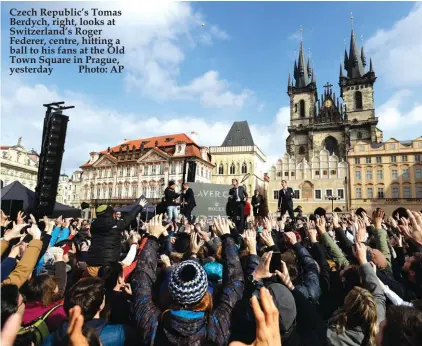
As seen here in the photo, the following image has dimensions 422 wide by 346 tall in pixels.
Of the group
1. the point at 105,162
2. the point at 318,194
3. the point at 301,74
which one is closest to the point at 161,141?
the point at 105,162

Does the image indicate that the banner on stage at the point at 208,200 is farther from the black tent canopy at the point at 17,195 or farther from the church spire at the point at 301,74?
the church spire at the point at 301,74

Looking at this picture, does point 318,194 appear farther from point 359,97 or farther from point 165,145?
point 165,145

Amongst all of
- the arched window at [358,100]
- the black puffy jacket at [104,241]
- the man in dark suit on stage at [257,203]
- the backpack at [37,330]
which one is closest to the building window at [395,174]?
the arched window at [358,100]

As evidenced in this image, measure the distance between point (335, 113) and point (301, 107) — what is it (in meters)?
7.65

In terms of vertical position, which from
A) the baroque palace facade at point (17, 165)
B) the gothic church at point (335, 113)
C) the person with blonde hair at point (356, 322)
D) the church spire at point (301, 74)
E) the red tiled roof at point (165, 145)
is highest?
the church spire at point (301, 74)

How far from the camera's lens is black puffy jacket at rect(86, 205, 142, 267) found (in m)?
4.34

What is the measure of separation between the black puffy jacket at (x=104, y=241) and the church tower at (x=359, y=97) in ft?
207

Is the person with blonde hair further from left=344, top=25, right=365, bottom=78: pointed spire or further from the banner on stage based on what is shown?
left=344, top=25, right=365, bottom=78: pointed spire

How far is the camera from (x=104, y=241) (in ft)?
14.6

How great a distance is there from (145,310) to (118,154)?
6131cm

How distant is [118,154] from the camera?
60.3m

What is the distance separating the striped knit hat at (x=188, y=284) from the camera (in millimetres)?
2020

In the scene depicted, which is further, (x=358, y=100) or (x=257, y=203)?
(x=358, y=100)

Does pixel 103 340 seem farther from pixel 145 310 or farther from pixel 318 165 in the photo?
pixel 318 165
